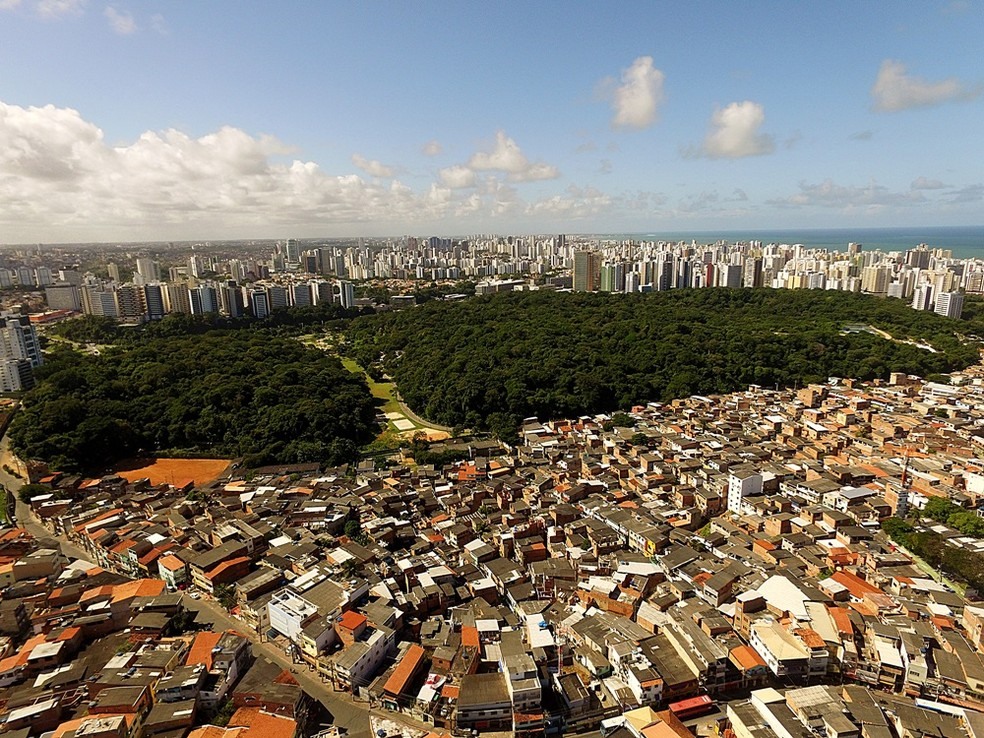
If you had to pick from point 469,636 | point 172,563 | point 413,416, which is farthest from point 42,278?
point 469,636

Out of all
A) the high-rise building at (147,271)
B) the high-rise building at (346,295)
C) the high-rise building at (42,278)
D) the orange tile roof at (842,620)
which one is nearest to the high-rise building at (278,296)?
the high-rise building at (346,295)

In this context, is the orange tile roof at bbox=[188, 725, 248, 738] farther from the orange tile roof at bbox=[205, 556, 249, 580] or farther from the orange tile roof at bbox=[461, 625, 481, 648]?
the orange tile roof at bbox=[205, 556, 249, 580]

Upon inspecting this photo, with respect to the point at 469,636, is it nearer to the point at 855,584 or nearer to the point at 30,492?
the point at 855,584

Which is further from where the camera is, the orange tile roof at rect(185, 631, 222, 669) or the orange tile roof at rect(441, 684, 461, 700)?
the orange tile roof at rect(185, 631, 222, 669)

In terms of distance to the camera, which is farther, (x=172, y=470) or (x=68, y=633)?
(x=172, y=470)

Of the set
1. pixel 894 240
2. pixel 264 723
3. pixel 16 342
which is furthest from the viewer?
pixel 894 240

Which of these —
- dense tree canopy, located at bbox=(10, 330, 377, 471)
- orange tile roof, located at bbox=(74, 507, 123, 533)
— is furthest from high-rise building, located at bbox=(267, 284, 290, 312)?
orange tile roof, located at bbox=(74, 507, 123, 533)

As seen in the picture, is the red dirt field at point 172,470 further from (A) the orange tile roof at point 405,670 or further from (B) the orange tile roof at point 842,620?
(B) the orange tile roof at point 842,620
